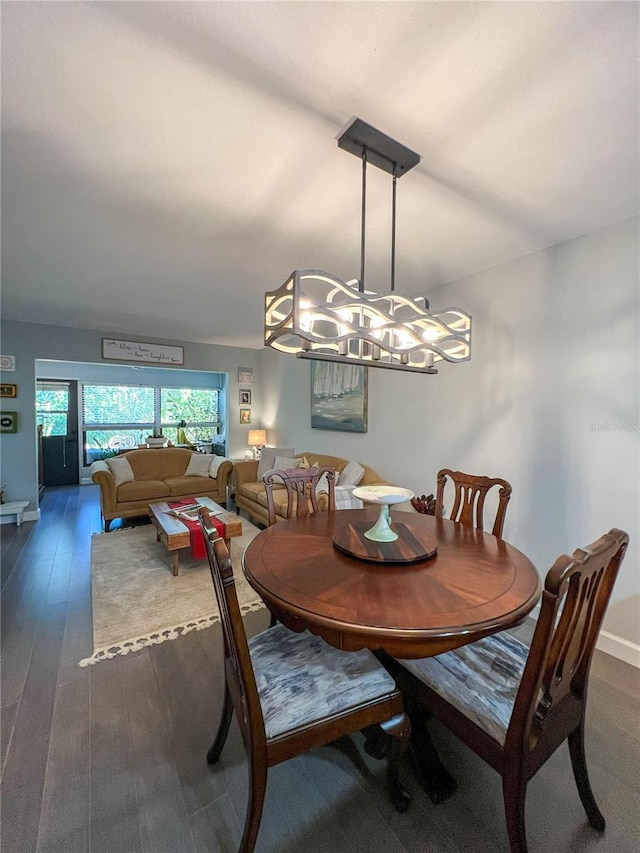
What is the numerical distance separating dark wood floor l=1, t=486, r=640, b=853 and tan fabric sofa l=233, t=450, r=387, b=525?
1.89 m

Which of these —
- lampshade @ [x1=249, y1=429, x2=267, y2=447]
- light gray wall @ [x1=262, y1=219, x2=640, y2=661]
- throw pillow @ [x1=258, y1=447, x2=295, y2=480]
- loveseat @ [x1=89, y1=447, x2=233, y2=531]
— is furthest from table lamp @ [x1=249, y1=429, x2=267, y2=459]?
light gray wall @ [x1=262, y1=219, x2=640, y2=661]

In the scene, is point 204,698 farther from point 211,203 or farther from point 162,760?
point 211,203

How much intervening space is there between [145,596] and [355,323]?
2.54 metres

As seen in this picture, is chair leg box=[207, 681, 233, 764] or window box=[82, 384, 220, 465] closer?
chair leg box=[207, 681, 233, 764]

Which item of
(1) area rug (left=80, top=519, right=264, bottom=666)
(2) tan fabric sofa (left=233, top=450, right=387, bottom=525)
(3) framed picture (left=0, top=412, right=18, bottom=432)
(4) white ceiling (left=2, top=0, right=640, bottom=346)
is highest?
(4) white ceiling (left=2, top=0, right=640, bottom=346)

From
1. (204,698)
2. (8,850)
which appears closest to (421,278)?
(204,698)

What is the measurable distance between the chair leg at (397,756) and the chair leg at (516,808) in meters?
0.31

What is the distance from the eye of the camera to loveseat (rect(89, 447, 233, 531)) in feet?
13.7

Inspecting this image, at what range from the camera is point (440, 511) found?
229 centimetres

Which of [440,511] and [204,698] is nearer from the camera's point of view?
[204,698]

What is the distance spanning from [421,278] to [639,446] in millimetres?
1972

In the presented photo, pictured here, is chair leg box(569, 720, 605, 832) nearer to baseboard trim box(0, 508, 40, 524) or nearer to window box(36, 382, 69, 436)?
baseboard trim box(0, 508, 40, 524)

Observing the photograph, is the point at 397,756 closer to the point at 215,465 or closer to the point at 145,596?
the point at 145,596

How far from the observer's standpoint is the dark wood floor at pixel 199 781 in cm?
115
